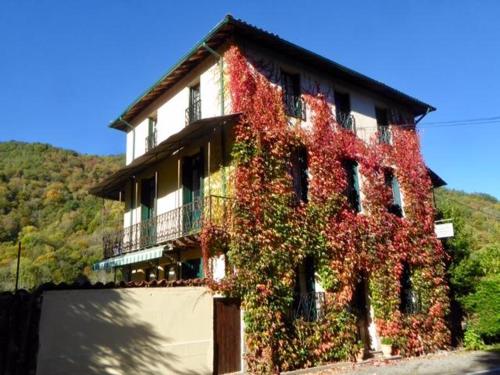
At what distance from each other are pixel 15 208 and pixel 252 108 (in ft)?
142

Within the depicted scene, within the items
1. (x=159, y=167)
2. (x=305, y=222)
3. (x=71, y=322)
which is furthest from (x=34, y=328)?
(x=159, y=167)

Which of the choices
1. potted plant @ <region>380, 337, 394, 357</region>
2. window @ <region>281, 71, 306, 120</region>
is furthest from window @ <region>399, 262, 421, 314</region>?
window @ <region>281, 71, 306, 120</region>

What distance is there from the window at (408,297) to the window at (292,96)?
707 cm

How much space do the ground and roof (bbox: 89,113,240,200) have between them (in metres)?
7.39

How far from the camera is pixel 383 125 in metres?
19.1

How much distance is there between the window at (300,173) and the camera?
14.8 metres

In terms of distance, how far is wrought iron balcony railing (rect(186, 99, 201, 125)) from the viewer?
15.9m

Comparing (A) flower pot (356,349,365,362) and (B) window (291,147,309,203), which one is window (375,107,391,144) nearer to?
(B) window (291,147,309,203)

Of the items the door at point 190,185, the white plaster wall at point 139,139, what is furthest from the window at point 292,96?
the white plaster wall at point 139,139

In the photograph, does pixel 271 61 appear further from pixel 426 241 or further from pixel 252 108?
pixel 426 241

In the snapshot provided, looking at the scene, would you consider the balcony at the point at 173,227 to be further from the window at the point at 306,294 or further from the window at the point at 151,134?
the window at the point at 151,134

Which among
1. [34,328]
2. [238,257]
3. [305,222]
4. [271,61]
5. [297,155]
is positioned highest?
[271,61]

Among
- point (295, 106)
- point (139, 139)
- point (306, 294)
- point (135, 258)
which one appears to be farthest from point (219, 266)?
point (139, 139)

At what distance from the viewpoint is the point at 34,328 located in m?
8.98
